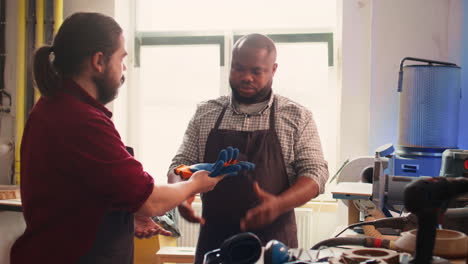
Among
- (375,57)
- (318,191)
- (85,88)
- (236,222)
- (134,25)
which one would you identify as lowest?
(236,222)

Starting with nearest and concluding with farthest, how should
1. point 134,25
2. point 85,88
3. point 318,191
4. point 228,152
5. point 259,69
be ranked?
point 85,88 → point 228,152 → point 318,191 → point 259,69 → point 134,25

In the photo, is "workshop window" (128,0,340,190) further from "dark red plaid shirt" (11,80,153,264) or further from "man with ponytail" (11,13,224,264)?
"dark red plaid shirt" (11,80,153,264)

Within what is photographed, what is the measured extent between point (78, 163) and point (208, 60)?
9.80 ft

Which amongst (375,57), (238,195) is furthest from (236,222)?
(375,57)

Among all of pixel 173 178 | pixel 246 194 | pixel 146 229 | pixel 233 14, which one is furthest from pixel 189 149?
pixel 233 14

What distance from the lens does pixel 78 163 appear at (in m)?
1.43

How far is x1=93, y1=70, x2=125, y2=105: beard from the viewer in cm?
160

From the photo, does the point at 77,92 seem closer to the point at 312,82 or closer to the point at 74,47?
the point at 74,47

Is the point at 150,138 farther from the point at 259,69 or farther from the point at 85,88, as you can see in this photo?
the point at 85,88

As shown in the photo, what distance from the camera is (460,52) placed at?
11.4 ft

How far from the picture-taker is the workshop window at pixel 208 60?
416 centimetres

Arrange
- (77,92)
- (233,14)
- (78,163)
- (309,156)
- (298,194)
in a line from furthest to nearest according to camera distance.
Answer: (233,14) → (309,156) → (298,194) → (77,92) → (78,163)

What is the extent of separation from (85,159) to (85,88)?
25 cm

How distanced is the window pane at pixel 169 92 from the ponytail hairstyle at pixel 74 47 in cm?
274
